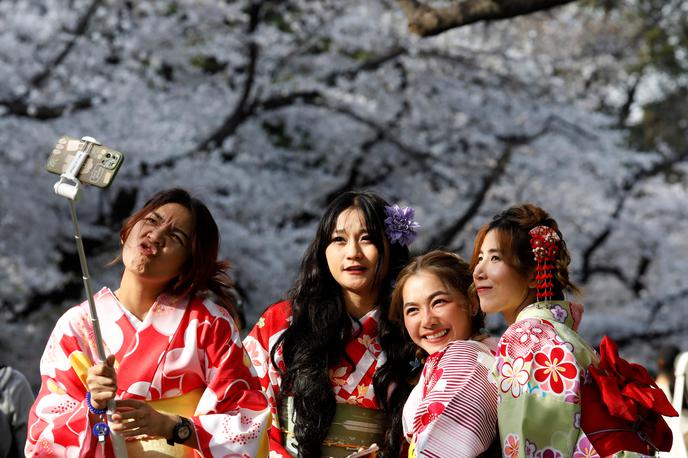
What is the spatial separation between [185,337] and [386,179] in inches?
341

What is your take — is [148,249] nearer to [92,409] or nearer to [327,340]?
[92,409]

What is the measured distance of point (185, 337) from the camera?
8.70ft

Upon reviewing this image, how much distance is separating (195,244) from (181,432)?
600 mm

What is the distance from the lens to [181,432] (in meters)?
2.47

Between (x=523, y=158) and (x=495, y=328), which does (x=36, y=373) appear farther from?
(x=523, y=158)

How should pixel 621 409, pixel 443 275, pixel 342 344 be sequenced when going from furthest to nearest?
1. pixel 342 344
2. pixel 443 275
3. pixel 621 409

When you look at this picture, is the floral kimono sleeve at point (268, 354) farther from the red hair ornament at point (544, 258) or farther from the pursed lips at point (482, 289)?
the red hair ornament at point (544, 258)

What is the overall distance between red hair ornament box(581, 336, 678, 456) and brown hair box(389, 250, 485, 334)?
49 centimetres

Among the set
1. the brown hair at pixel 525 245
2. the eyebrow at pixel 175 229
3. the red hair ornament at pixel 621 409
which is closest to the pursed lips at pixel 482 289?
the brown hair at pixel 525 245

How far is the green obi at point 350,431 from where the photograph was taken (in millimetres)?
2992

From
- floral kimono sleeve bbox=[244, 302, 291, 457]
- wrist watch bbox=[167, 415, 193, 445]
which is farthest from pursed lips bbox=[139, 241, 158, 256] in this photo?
floral kimono sleeve bbox=[244, 302, 291, 457]

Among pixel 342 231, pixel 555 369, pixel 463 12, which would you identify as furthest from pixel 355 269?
pixel 463 12

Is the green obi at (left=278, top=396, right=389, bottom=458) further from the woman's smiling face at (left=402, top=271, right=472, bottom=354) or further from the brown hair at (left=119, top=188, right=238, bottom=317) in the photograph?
the brown hair at (left=119, top=188, right=238, bottom=317)

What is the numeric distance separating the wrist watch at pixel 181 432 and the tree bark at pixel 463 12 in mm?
2577
